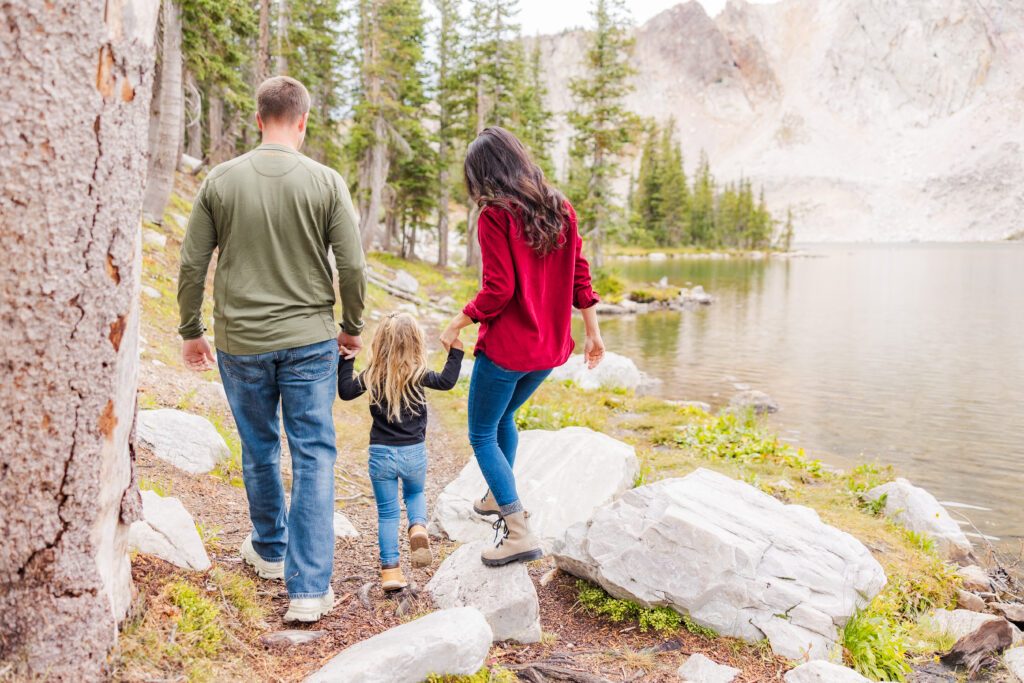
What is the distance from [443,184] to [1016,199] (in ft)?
430

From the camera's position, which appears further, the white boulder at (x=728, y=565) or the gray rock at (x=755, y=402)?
the gray rock at (x=755, y=402)

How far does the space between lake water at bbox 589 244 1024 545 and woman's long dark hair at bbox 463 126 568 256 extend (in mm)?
7223

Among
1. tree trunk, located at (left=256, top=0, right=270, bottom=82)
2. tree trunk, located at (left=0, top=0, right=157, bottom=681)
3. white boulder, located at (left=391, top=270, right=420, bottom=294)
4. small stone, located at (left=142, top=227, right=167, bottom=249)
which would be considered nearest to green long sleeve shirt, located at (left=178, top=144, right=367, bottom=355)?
tree trunk, located at (left=0, top=0, right=157, bottom=681)

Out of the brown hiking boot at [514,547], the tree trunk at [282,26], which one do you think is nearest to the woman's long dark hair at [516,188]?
the brown hiking boot at [514,547]

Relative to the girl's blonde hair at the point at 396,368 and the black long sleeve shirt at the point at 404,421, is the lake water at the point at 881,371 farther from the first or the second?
the girl's blonde hair at the point at 396,368

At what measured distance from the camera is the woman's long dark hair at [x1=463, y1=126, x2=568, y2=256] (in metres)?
3.43

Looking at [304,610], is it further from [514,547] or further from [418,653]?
[514,547]

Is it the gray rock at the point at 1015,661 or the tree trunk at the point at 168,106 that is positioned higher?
→ the tree trunk at the point at 168,106

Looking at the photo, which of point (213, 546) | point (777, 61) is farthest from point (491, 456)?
point (777, 61)

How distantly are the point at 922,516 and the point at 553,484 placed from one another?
13.5ft

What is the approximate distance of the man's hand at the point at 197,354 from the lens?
3318 millimetres

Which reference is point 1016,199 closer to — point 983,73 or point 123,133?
point 983,73

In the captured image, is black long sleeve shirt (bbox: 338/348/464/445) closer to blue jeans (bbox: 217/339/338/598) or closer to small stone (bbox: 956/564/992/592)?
blue jeans (bbox: 217/339/338/598)

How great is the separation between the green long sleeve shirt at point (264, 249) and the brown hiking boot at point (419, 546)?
1.59 m
